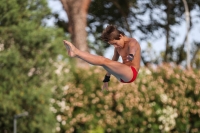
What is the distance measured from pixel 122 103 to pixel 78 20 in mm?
6212

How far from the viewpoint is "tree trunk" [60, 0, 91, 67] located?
33844 millimetres

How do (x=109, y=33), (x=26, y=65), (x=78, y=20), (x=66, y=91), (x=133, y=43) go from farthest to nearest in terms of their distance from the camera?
(x=78, y=20) < (x=66, y=91) < (x=26, y=65) < (x=133, y=43) < (x=109, y=33)


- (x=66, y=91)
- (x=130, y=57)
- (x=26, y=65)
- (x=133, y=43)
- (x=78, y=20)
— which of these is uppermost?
(x=130, y=57)

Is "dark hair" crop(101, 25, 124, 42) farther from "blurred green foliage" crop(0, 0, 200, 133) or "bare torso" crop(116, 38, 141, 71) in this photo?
"blurred green foliage" crop(0, 0, 200, 133)

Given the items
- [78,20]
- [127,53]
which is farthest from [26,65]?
[127,53]

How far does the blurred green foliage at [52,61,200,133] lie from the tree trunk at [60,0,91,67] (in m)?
3.43

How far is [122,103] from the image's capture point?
30188mm

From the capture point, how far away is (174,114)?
31.0 metres

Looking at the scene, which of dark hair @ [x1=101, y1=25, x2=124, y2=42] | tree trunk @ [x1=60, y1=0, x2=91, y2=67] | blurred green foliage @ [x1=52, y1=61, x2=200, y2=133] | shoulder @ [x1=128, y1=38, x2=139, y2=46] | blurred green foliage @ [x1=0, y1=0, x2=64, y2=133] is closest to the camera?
dark hair @ [x1=101, y1=25, x2=124, y2=42]

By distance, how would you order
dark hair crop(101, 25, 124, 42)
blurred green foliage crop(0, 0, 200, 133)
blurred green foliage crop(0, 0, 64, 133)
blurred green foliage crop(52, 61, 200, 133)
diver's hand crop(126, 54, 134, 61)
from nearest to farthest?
diver's hand crop(126, 54, 134, 61) < dark hair crop(101, 25, 124, 42) < blurred green foliage crop(0, 0, 64, 133) < blurred green foliage crop(0, 0, 200, 133) < blurred green foliage crop(52, 61, 200, 133)

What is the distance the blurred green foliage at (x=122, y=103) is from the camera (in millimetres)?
30016

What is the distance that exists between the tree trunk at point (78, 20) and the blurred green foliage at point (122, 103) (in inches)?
135

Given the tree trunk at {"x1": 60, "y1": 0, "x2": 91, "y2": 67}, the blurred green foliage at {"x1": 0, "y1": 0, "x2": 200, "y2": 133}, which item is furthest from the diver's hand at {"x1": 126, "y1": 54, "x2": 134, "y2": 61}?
the tree trunk at {"x1": 60, "y1": 0, "x2": 91, "y2": 67}

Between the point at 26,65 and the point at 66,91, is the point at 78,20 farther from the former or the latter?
the point at 26,65
